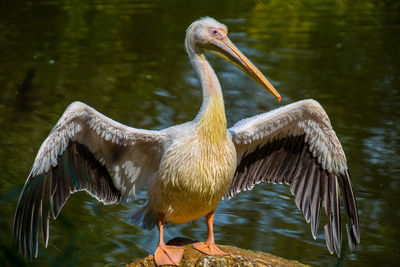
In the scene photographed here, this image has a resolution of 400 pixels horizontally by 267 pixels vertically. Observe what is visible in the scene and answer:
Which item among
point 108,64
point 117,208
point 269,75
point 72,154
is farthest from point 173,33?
point 72,154

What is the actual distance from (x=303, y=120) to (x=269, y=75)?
17.9 feet

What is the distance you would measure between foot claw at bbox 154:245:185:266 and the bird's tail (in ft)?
1.30

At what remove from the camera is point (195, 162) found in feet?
14.3

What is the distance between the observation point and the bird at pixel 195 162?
4352 millimetres

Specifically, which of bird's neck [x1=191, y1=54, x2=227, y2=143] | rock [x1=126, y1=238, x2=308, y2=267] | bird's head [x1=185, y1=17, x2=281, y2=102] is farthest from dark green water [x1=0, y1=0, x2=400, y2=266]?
bird's head [x1=185, y1=17, x2=281, y2=102]

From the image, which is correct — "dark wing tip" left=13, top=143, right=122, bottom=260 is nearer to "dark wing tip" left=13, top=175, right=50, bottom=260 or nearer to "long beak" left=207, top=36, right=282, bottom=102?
"dark wing tip" left=13, top=175, right=50, bottom=260

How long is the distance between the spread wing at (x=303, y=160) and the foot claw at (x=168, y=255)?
3.25 feet

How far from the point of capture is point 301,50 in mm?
12008

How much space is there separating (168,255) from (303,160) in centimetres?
145

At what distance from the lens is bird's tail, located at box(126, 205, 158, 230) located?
477cm

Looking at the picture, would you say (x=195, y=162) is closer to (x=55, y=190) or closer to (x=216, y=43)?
(x=216, y=43)

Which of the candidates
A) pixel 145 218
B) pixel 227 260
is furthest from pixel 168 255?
pixel 145 218

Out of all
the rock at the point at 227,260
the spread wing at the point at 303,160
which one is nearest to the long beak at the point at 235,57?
the spread wing at the point at 303,160

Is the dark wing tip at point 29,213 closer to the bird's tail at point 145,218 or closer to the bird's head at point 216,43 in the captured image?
the bird's tail at point 145,218
